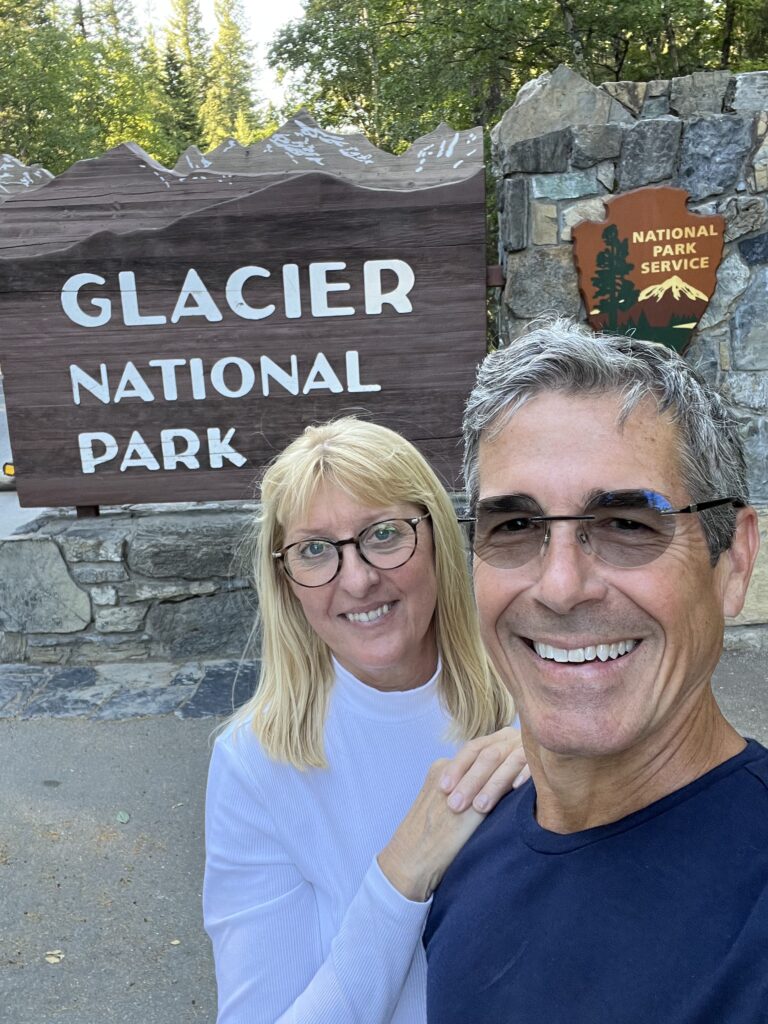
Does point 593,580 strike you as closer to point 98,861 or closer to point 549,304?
point 98,861

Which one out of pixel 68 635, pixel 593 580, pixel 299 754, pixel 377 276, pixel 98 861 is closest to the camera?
pixel 593 580

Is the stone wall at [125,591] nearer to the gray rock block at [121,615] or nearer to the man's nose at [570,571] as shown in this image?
the gray rock block at [121,615]

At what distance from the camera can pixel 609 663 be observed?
106cm

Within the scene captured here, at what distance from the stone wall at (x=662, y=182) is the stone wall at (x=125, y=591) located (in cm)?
205

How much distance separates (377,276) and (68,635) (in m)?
2.52

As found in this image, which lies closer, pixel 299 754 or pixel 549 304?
pixel 299 754

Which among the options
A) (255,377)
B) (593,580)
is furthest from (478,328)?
(593,580)

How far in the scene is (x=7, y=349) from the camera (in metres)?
4.38

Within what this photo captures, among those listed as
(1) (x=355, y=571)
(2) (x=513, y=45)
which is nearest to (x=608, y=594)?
(1) (x=355, y=571)

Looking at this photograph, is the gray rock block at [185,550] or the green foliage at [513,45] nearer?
the gray rock block at [185,550]

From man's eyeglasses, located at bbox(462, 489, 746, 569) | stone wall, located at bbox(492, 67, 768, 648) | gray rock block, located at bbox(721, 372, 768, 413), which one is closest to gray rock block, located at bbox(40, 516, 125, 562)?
stone wall, located at bbox(492, 67, 768, 648)

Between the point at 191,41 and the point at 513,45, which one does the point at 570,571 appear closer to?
the point at 513,45

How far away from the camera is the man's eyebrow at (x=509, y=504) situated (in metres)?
1.08

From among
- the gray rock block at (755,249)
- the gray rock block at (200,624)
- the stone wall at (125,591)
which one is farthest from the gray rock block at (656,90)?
the gray rock block at (200,624)
